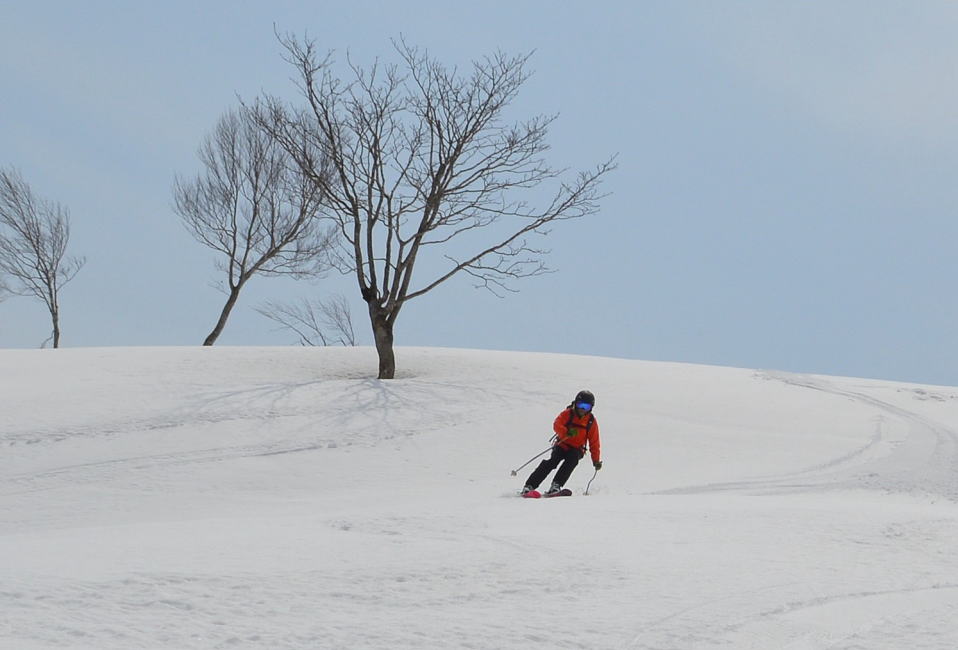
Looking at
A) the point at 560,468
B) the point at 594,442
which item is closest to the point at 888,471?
the point at 594,442

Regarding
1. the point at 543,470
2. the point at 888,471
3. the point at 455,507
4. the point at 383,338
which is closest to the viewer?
the point at 455,507

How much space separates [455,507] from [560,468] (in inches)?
101

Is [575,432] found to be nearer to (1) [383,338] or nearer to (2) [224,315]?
(1) [383,338]

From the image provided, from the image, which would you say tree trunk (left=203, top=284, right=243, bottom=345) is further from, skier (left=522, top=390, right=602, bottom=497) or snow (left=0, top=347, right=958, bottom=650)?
skier (left=522, top=390, right=602, bottom=497)

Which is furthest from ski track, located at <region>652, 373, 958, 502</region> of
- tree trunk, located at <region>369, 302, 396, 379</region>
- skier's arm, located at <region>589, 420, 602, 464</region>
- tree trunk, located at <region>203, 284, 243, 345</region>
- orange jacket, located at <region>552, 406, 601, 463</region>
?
tree trunk, located at <region>203, 284, 243, 345</region>

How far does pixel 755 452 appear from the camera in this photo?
13570 mm

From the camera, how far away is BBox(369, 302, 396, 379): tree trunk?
56.8 feet

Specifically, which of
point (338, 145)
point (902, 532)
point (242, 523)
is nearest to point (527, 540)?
point (242, 523)

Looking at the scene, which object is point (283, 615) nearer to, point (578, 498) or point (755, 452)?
point (578, 498)

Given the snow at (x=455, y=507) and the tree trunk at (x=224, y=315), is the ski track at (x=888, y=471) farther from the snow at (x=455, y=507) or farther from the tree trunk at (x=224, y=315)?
the tree trunk at (x=224, y=315)

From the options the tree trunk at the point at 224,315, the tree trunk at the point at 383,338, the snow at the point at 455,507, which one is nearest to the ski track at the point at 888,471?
the snow at the point at 455,507

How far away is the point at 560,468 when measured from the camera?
35.1ft

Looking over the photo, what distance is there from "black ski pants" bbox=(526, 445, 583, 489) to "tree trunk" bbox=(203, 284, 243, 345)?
19291mm

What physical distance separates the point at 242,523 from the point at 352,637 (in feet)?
9.60
